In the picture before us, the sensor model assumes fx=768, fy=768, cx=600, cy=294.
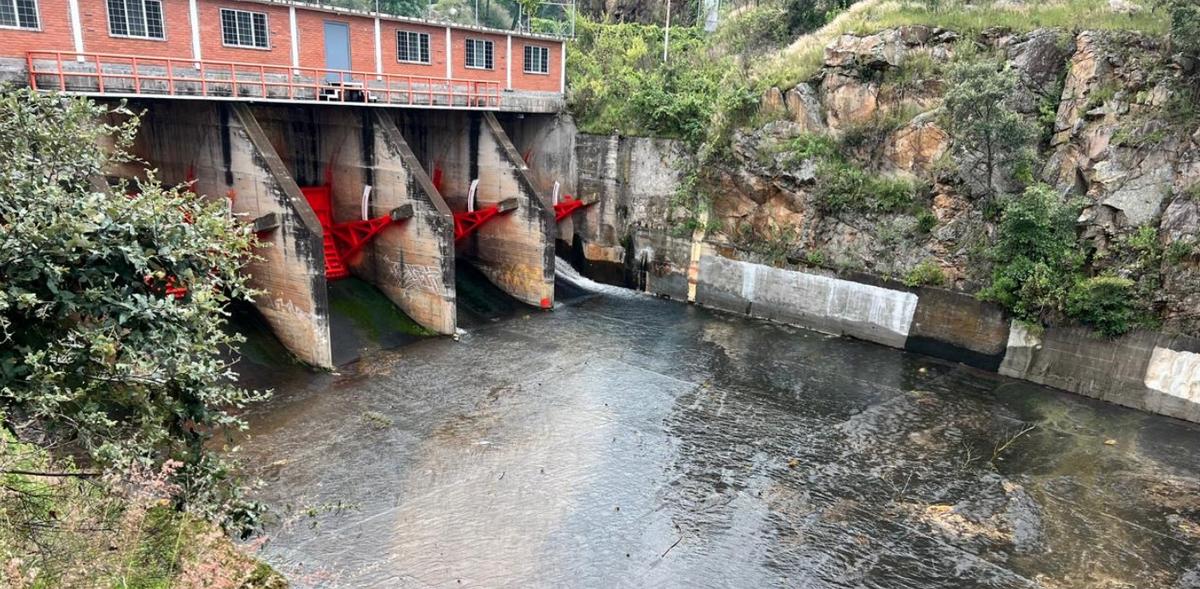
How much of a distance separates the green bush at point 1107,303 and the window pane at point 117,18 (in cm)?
2571

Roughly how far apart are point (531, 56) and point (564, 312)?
1072 centimetres

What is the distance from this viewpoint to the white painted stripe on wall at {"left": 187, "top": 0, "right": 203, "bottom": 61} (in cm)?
2084

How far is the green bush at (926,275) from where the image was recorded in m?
23.2

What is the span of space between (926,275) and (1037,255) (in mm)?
3026

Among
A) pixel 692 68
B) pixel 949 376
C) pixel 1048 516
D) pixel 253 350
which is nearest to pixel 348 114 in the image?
Result: pixel 253 350

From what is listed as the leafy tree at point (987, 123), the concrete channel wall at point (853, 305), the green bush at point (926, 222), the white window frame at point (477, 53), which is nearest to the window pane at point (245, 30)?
the white window frame at point (477, 53)

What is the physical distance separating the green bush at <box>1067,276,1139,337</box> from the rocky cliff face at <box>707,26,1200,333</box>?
641 mm

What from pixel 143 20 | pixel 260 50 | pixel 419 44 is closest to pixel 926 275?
pixel 419 44

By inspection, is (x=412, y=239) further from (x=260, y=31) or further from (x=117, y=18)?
(x=117, y=18)

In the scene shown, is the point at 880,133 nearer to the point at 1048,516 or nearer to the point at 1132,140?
the point at 1132,140

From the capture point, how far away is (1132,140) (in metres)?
20.7

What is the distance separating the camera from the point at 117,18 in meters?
19.6

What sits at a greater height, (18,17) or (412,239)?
(18,17)

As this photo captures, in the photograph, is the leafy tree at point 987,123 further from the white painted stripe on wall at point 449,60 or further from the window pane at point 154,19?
the window pane at point 154,19
